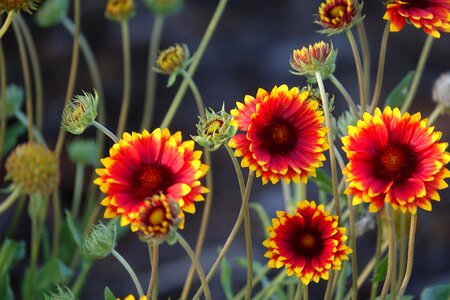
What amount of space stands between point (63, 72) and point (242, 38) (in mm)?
406

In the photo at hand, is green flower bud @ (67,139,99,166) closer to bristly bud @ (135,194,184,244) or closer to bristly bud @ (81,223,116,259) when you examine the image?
bristly bud @ (81,223,116,259)

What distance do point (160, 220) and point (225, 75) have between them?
1.26 metres

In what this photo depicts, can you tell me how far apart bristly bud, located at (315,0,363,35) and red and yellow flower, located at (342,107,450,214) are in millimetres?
104

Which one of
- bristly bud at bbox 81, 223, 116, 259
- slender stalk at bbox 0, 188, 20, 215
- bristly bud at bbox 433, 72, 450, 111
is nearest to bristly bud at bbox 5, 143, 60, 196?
slender stalk at bbox 0, 188, 20, 215

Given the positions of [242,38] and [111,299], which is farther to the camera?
[242,38]

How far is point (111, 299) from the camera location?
0.76 meters

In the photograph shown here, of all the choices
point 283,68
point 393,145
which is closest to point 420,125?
point 393,145

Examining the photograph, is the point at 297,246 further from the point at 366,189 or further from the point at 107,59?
the point at 107,59

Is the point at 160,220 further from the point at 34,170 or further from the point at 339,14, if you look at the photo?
the point at 34,170

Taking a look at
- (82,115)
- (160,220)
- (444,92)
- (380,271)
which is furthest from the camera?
(444,92)

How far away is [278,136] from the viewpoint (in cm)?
73

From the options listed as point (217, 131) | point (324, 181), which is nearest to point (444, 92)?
point (324, 181)

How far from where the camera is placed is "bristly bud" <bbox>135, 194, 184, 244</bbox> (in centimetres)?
62

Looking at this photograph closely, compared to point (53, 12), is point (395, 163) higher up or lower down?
lower down
